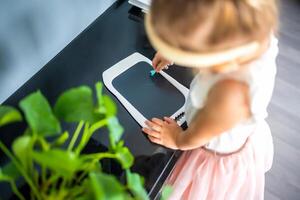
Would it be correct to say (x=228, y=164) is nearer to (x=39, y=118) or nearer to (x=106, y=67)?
(x=106, y=67)

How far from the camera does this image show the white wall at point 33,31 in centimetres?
84

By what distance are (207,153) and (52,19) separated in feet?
1.61

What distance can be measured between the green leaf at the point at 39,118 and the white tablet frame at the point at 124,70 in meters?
0.41

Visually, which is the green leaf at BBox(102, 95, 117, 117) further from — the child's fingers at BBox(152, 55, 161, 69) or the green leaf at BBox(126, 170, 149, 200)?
the child's fingers at BBox(152, 55, 161, 69)

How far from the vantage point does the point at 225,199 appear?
1.01 meters

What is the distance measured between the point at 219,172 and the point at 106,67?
0.39 m

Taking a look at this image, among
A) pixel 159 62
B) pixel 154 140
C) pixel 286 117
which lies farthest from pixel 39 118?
pixel 286 117

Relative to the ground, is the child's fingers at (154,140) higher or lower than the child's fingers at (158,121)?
lower

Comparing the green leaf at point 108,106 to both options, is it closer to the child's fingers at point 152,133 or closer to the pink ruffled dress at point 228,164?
the pink ruffled dress at point 228,164

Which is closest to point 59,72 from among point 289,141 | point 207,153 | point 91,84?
point 91,84

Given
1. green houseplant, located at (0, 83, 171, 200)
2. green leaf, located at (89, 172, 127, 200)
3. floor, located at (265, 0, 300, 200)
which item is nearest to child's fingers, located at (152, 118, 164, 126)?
green houseplant, located at (0, 83, 171, 200)

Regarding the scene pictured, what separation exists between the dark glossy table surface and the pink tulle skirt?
0.05m

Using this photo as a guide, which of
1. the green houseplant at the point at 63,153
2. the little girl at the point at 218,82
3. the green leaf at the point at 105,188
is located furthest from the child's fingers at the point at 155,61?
the green leaf at the point at 105,188

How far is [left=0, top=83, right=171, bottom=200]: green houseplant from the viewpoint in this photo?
1.61 feet
